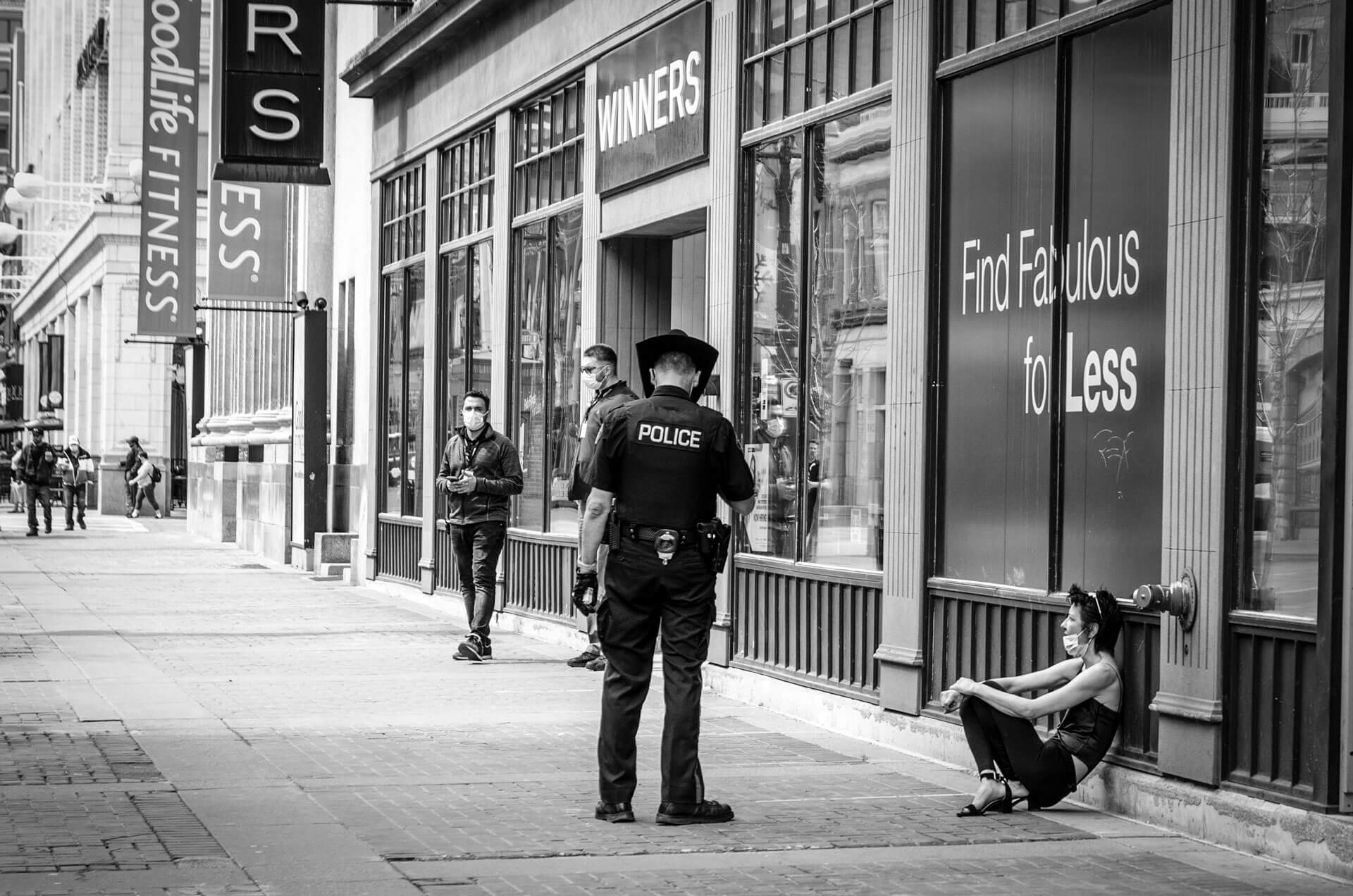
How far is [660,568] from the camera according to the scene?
25.9 ft

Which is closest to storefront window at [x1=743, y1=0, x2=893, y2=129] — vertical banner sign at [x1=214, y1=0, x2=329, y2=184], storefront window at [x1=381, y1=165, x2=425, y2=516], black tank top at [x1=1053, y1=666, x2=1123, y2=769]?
black tank top at [x1=1053, y1=666, x2=1123, y2=769]

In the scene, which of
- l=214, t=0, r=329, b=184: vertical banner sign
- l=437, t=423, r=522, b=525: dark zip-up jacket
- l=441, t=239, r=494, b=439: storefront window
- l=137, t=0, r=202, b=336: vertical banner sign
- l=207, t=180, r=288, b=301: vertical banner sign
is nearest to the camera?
l=437, t=423, r=522, b=525: dark zip-up jacket

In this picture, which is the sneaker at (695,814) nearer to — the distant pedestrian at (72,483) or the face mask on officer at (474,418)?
the face mask on officer at (474,418)

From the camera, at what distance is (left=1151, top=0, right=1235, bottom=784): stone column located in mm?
7594

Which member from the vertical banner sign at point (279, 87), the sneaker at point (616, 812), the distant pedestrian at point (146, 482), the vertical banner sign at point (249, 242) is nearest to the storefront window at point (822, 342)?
the sneaker at point (616, 812)

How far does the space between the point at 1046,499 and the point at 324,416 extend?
55.3ft

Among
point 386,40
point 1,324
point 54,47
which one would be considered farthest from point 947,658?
point 1,324

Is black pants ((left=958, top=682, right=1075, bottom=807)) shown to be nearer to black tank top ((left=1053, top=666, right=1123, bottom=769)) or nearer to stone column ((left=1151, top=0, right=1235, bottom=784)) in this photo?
black tank top ((left=1053, top=666, right=1123, bottom=769))

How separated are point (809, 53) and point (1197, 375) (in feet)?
15.3

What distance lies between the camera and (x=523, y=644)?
624 inches

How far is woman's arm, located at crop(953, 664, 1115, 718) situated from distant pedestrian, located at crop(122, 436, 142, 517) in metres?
40.4

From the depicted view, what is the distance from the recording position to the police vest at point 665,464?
7938 mm

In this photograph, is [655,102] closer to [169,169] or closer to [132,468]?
[169,169]

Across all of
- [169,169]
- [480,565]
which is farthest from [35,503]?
[480,565]
